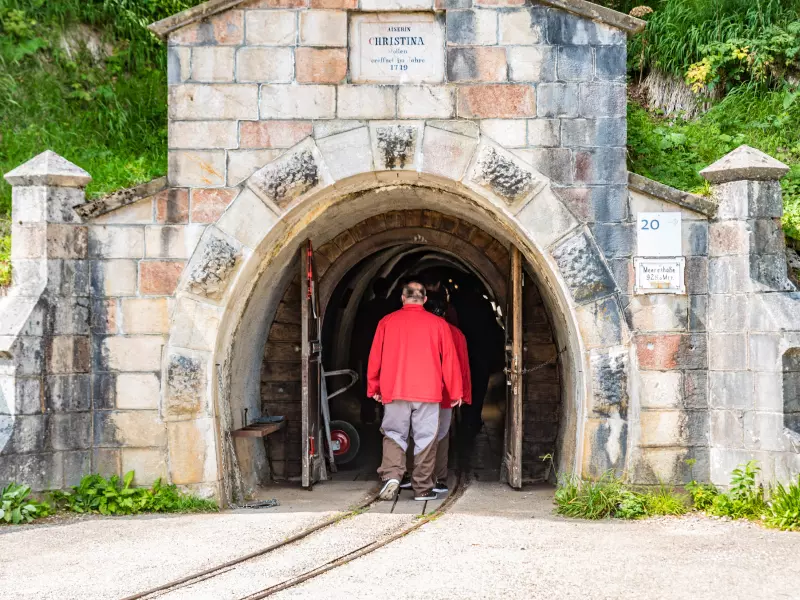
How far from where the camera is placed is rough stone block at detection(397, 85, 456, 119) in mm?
7031

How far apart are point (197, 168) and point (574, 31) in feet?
9.75

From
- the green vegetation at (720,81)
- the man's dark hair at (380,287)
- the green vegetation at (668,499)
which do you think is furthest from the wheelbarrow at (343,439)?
the green vegetation at (720,81)

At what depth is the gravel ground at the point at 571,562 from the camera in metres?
4.80

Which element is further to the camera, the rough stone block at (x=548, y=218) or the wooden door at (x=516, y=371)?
the wooden door at (x=516, y=371)

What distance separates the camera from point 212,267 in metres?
7.04

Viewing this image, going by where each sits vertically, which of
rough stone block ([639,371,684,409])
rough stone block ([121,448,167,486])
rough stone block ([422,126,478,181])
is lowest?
rough stone block ([121,448,167,486])

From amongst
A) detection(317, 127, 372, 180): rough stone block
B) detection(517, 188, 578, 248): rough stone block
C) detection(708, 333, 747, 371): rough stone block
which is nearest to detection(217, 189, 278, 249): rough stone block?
detection(317, 127, 372, 180): rough stone block

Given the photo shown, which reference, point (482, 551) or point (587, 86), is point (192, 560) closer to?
point (482, 551)

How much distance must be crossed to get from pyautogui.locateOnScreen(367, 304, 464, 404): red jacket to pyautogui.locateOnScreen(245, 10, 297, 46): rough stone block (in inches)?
101

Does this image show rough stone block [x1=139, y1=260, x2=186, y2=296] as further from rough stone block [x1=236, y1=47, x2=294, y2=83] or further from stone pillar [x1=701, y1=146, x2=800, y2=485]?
stone pillar [x1=701, y1=146, x2=800, y2=485]

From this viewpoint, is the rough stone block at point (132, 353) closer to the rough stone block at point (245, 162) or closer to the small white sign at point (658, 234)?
the rough stone block at point (245, 162)

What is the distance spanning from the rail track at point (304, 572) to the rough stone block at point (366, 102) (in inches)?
116

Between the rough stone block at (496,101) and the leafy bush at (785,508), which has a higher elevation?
the rough stone block at (496,101)

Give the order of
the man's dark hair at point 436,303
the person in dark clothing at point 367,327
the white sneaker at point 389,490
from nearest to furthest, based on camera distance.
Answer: the white sneaker at point 389,490
the man's dark hair at point 436,303
the person in dark clothing at point 367,327
